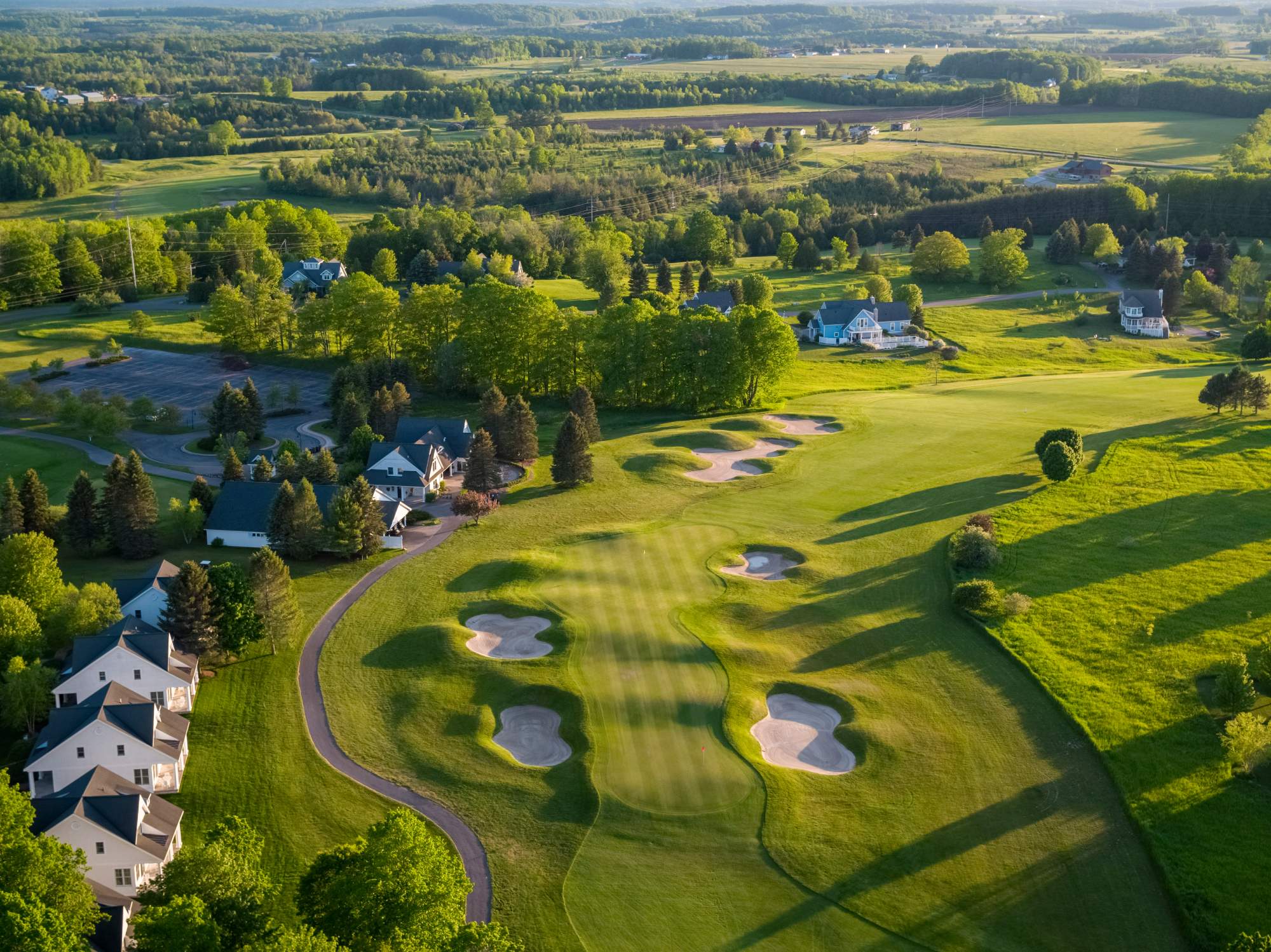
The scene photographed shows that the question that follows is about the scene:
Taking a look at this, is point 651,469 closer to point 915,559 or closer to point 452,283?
point 915,559

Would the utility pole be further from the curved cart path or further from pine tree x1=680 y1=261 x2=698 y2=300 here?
the curved cart path

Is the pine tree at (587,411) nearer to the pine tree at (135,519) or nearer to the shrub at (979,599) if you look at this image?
the pine tree at (135,519)

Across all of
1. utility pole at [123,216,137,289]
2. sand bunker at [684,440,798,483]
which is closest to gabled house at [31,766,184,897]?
sand bunker at [684,440,798,483]

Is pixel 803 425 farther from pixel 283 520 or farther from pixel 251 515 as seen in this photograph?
pixel 251 515

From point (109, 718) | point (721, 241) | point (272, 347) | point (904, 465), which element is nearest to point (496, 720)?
point (109, 718)

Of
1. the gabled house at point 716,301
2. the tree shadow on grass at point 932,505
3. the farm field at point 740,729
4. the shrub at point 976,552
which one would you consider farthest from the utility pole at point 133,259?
the shrub at point 976,552

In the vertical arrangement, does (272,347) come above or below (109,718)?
below
